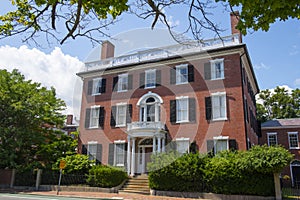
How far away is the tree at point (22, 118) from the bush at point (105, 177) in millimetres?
5716

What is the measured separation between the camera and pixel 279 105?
128 ft

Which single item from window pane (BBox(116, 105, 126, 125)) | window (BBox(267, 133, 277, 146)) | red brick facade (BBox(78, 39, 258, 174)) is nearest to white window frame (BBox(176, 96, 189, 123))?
red brick facade (BBox(78, 39, 258, 174))

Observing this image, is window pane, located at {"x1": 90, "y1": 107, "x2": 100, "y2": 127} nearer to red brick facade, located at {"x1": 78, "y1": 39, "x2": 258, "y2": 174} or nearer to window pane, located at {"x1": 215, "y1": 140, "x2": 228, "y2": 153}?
red brick facade, located at {"x1": 78, "y1": 39, "x2": 258, "y2": 174}

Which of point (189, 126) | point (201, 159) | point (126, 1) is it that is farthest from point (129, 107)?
point (126, 1)

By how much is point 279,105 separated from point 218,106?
2453 cm

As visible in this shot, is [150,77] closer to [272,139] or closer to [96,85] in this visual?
[96,85]

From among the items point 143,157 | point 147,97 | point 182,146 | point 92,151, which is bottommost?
point 143,157

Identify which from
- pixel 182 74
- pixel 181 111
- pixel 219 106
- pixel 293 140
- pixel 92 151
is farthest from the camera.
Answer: pixel 293 140

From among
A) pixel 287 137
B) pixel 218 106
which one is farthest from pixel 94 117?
pixel 287 137

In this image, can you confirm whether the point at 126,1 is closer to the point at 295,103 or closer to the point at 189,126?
the point at 189,126

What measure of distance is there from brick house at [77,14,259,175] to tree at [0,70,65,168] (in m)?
3.45

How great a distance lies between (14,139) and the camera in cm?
2002

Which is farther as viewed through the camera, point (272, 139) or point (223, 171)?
point (272, 139)

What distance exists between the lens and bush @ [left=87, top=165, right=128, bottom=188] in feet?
56.5
